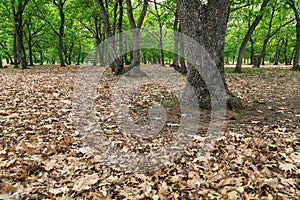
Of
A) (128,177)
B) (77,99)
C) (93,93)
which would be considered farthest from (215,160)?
(93,93)

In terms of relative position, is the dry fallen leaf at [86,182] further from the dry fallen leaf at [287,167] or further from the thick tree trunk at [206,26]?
the thick tree trunk at [206,26]

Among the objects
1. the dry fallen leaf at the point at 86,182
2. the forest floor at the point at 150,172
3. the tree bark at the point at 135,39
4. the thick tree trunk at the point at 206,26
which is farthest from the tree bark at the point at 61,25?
the dry fallen leaf at the point at 86,182

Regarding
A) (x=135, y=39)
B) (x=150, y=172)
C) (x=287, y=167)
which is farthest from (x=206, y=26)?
(x=135, y=39)

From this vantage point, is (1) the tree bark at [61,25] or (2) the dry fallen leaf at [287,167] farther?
(1) the tree bark at [61,25]

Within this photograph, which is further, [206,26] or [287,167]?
[206,26]

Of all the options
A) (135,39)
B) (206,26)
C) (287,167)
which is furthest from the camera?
(135,39)

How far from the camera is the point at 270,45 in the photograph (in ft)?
89.5

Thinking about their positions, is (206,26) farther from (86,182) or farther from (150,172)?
(86,182)

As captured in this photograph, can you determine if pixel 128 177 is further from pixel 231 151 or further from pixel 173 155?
pixel 231 151

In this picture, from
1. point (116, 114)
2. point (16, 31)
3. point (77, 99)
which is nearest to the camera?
point (116, 114)

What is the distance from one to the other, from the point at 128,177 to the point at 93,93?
495 centimetres

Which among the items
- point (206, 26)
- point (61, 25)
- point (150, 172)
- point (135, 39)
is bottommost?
point (150, 172)

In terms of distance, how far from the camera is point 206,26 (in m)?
4.69

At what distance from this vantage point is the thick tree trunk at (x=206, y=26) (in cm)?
464
